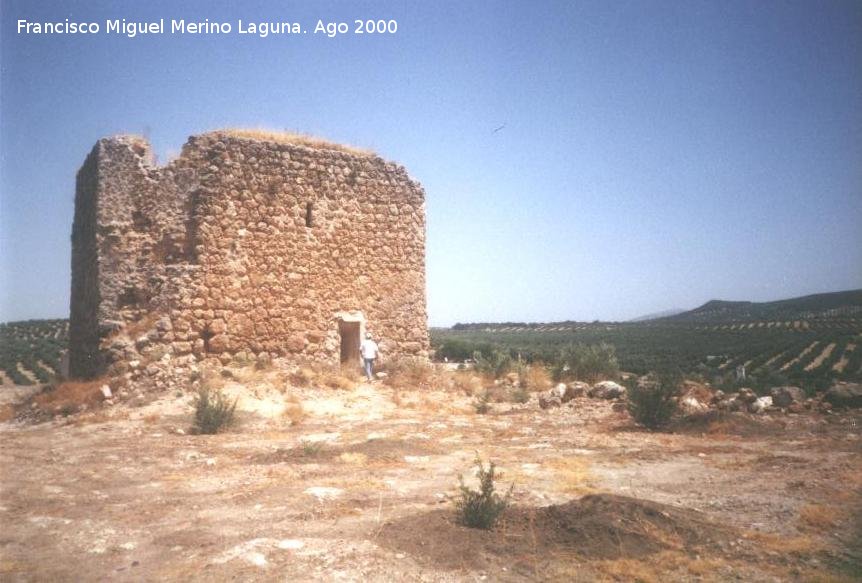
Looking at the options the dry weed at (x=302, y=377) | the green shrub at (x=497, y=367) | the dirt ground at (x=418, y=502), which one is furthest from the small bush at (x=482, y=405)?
the green shrub at (x=497, y=367)

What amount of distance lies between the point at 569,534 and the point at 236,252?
28.5ft

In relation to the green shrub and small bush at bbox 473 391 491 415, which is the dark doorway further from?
the green shrub

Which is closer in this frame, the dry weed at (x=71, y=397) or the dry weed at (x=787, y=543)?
the dry weed at (x=787, y=543)

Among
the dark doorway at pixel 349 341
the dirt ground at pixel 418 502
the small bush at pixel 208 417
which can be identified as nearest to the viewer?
the dirt ground at pixel 418 502

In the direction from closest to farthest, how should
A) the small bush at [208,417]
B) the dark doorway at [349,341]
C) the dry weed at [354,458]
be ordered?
1. the dry weed at [354,458]
2. the small bush at [208,417]
3. the dark doorway at [349,341]

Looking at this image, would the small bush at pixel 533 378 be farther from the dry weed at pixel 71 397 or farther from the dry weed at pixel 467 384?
the dry weed at pixel 71 397

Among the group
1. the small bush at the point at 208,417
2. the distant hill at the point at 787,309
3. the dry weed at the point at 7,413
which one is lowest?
Result: the dry weed at the point at 7,413

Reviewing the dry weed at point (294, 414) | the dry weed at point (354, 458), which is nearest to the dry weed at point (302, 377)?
the dry weed at point (294, 414)

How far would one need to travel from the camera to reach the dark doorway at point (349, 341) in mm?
11945

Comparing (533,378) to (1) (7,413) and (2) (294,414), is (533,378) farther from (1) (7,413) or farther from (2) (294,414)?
(1) (7,413)

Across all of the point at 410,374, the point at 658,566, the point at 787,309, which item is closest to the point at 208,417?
the point at 410,374

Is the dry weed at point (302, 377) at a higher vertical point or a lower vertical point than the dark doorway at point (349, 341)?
lower

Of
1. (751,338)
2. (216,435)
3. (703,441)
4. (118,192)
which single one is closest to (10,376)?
(118,192)

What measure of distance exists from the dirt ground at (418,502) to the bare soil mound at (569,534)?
14 mm
